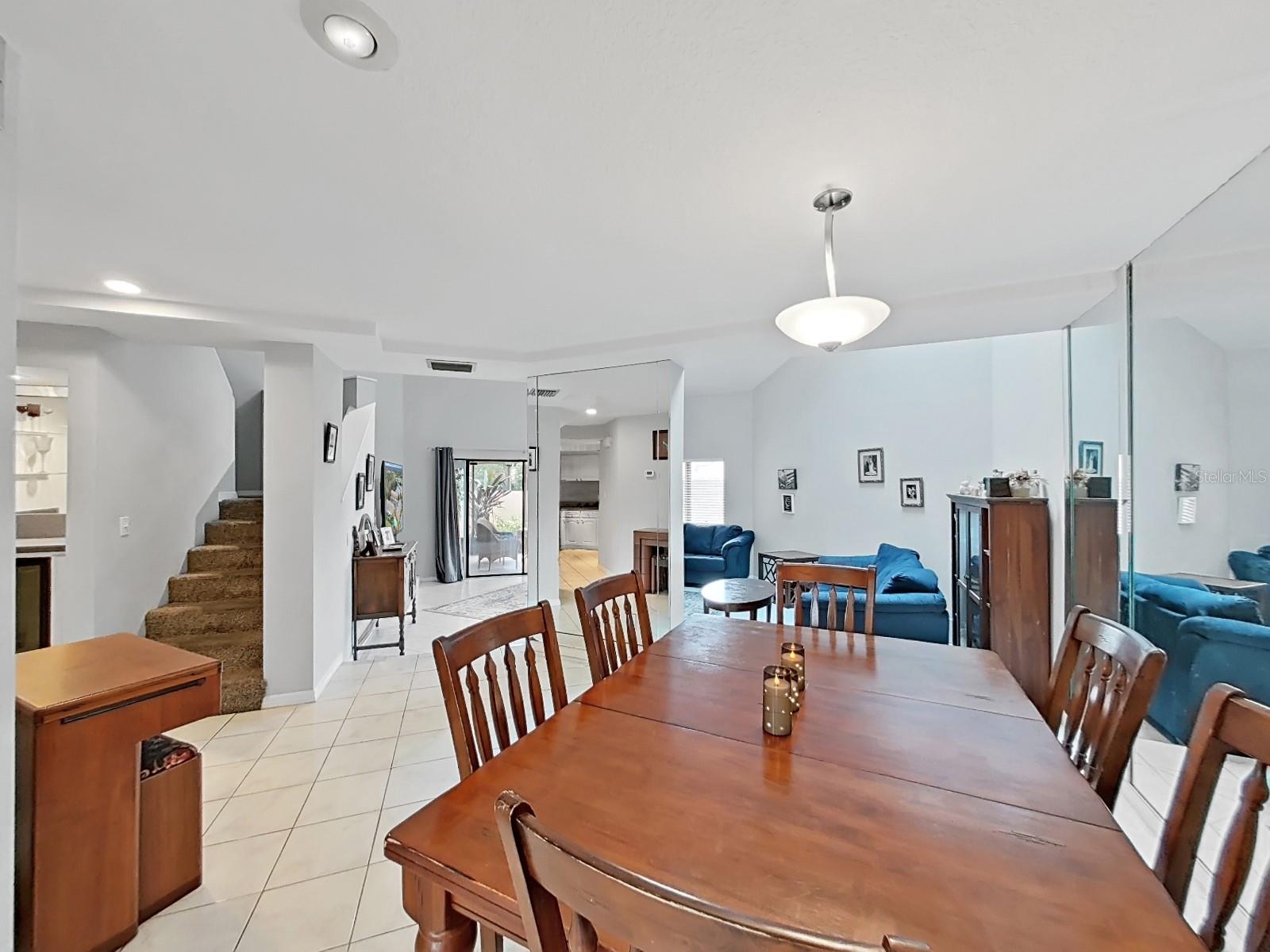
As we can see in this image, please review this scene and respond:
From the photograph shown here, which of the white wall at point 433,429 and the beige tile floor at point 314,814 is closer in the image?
the beige tile floor at point 314,814

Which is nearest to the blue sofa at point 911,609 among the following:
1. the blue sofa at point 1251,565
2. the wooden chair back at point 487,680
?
the blue sofa at point 1251,565

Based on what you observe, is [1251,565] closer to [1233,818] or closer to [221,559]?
[1233,818]

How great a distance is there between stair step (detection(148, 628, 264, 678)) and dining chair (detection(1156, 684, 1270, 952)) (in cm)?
427

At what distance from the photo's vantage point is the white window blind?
6.79m

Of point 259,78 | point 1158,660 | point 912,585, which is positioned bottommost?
point 912,585

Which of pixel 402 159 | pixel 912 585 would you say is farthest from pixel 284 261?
pixel 912 585

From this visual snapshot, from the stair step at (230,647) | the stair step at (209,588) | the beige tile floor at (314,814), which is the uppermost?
the stair step at (209,588)

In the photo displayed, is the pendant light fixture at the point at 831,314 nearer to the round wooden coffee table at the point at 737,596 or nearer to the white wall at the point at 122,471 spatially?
the round wooden coffee table at the point at 737,596

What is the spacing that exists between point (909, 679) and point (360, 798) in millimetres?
2402

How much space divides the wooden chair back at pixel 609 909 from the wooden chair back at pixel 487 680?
582 mm

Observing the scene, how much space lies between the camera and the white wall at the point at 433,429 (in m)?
7.79

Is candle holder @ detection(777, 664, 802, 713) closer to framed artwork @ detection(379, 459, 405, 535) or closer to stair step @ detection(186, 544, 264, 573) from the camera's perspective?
stair step @ detection(186, 544, 264, 573)

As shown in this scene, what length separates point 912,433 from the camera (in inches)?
219

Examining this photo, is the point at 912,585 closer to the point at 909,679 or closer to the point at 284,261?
the point at 909,679
